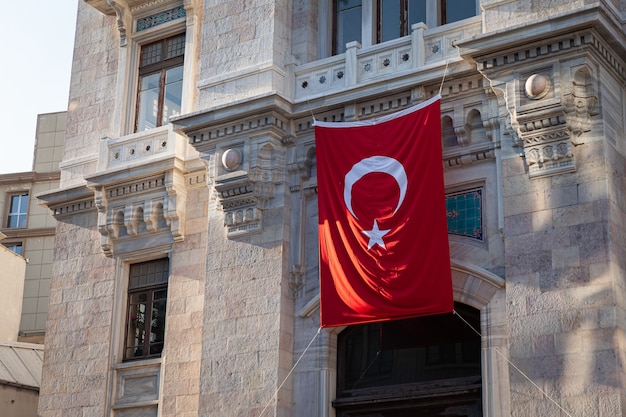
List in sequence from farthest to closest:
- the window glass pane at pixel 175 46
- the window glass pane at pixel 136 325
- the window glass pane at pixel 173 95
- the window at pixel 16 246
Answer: the window at pixel 16 246 → the window glass pane at pixel 175 46 → the window glass pane at pixel 173 95 → the window glass pane at pixel 136 325

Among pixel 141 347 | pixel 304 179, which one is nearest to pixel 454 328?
pixel 304 179

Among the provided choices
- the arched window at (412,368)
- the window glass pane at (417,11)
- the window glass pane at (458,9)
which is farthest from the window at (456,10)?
the arched window at (412,368)

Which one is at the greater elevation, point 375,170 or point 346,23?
point 346,23

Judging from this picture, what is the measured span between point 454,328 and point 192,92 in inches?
354

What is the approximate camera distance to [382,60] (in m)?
23.2

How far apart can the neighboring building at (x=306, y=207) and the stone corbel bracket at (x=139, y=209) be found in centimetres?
5

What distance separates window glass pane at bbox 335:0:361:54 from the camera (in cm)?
2486

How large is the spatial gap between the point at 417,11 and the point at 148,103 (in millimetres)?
7458

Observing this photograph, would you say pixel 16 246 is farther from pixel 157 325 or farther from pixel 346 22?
pixel 346 22

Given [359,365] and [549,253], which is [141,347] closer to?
[359,365]

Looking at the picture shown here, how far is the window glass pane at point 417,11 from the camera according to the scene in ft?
78.4

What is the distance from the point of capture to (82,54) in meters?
29.5

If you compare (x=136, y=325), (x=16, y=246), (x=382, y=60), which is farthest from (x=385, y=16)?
(x=16, y=246)

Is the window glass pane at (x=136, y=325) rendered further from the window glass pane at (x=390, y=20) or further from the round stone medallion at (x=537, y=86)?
the round stone medallion at (x=537, y=86)
